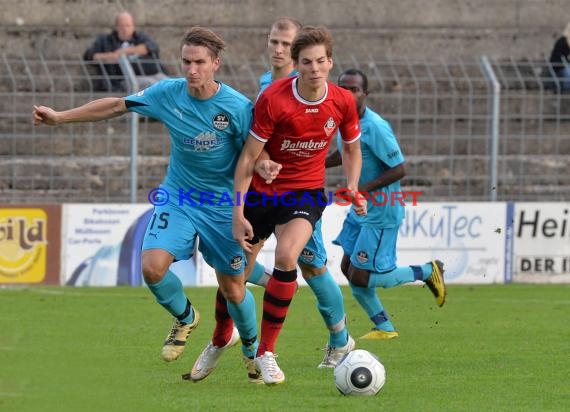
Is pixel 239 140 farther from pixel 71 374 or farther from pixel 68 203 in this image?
pixel 68 203

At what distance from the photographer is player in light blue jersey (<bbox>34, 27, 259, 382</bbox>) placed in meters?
8.47

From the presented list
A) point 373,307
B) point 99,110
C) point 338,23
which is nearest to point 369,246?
point 373,307

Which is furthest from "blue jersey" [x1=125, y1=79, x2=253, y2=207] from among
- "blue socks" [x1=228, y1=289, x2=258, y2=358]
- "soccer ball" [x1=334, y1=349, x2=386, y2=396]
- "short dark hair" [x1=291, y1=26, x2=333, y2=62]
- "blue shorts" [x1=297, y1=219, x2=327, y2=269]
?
"soccer ball" [x1=334, y1=349, x2=386, y2=396]

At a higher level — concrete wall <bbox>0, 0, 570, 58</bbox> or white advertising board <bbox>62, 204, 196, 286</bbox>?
concrete wall <bbox>0, 0, 570, 58</bbox>

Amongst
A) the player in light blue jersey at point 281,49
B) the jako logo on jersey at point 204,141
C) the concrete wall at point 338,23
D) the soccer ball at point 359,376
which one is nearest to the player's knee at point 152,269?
the jako logo on jersey at point 204,141

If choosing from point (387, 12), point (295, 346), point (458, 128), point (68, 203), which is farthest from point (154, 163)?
point (295, 346)

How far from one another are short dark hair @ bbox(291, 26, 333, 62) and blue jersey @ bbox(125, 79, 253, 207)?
0.47m

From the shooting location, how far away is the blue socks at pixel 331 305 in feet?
30.7

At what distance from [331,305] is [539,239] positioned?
8.81 meters

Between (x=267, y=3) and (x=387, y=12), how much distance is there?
7.04 ft

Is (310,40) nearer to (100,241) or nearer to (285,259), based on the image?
(285,259)

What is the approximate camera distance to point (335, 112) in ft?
28.5

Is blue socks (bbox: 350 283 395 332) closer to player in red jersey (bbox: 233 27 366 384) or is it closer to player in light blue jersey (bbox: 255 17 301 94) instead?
player in light blue jersey (bbox: 255 17 301 94)

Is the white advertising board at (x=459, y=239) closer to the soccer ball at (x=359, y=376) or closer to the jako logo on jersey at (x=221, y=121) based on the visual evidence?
the jako logo on jersey at (x=221, y=121)
